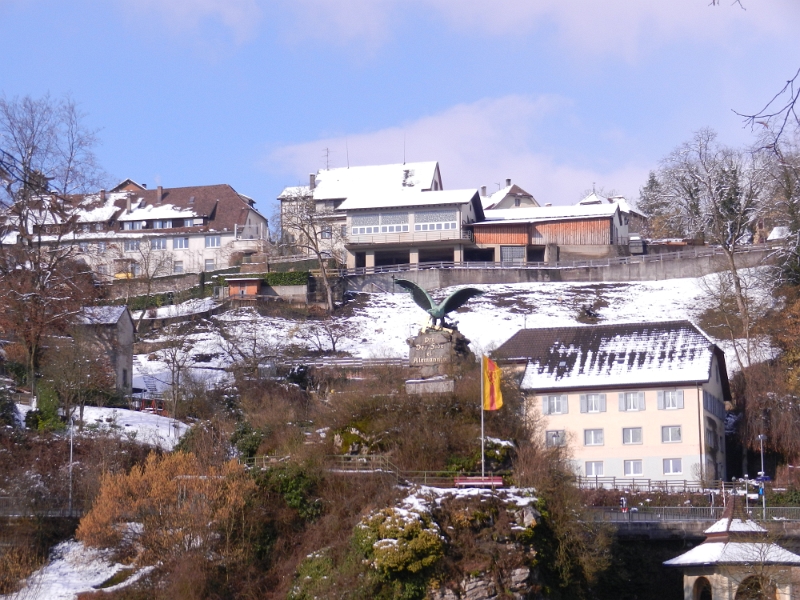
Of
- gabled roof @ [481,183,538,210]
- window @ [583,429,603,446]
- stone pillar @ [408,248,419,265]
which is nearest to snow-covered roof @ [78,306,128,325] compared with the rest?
window @ [583,429,603,446]

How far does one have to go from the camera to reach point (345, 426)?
3566 cm

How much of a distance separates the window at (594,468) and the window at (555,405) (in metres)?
2.68

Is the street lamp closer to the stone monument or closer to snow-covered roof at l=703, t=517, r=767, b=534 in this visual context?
snow-covered roof at l=703, t=517, r=767, b=534

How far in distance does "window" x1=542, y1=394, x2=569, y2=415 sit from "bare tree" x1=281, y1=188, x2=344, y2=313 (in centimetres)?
2364

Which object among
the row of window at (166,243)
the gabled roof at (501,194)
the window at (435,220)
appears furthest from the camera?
the gabled roof at (501,194)

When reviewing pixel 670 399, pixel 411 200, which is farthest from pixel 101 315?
pixel 411 200

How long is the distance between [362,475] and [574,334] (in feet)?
80.2

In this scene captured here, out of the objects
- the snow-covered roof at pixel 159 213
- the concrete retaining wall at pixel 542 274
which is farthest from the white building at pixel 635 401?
the snow-covered roof at pixel 159 213

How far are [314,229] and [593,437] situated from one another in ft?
99.6

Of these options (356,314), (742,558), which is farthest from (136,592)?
(356,314)

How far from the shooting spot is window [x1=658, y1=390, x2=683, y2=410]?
163ft

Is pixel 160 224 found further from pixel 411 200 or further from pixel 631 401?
pixel 631 401

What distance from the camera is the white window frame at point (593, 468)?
49844 mm

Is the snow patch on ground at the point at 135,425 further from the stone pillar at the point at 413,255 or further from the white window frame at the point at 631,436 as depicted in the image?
the stone pillar at the point at 413,255
